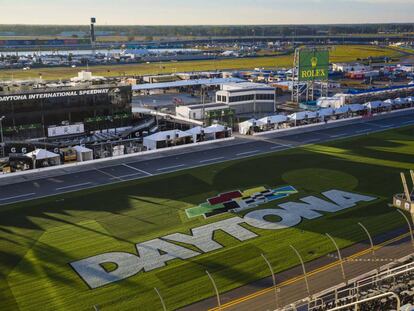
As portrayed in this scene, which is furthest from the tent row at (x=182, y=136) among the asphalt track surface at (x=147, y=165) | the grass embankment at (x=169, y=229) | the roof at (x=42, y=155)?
the roof at (x=42, y=155)

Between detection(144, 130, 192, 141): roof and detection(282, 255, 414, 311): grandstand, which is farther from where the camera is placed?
detection(144, 130, 192, 141): roof

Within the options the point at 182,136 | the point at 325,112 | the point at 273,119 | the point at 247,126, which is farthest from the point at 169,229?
the point at 325,112

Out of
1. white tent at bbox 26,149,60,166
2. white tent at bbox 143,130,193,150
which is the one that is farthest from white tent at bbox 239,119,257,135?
white tent at bbox 26,149,60,166

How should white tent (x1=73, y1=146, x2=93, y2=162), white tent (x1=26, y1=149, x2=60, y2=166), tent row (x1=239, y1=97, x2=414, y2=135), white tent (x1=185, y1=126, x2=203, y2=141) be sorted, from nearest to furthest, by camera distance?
white tent (x1=26, y1=149, x2=60, y2=166), white tent (x1=73, y1=146, x2=93, y2=162), white tent (x1=185, y1=126, x2=203, y2=141), tent row (x1=239, y1=97, x2=414, y2=135)

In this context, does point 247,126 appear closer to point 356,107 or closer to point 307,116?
point 307,116

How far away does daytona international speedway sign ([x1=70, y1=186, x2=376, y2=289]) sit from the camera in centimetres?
2686

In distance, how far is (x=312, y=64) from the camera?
276ft

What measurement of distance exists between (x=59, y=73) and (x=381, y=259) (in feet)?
436

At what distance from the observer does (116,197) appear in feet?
129

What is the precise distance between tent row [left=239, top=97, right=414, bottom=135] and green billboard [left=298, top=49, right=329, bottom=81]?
11349 mm

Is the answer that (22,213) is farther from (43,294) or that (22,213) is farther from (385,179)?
(385,179)

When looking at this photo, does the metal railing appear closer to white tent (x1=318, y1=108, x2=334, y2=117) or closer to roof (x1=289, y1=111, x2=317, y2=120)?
roof (x1=289, y1=111, x2=317, y2=120)

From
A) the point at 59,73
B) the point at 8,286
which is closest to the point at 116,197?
the point at 8,286

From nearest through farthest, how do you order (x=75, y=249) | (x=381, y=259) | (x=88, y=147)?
1. (x=381, y=259)
2. (x=75, y=249)
3. (x=88, y=147)
